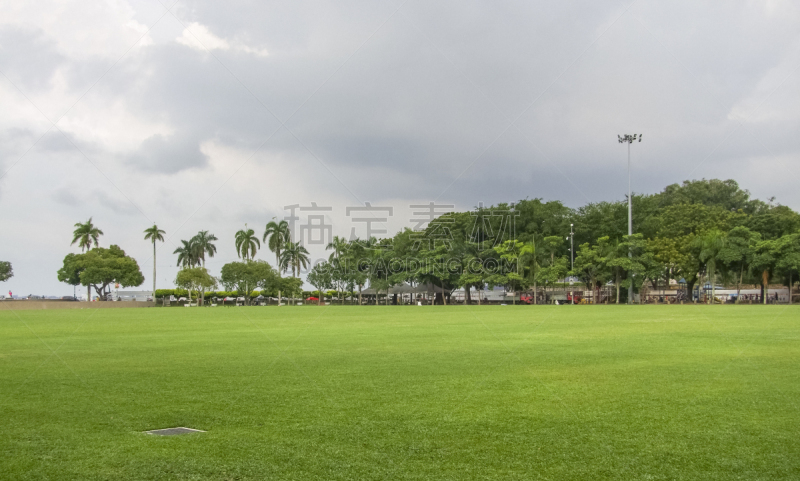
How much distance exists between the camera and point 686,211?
70375 millimetres

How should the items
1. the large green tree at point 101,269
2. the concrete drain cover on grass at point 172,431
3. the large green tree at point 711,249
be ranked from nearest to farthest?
the concrete drain cover on grass at point 172,431 < the large green tree at point 711,249 < the large green tree at point 101,269

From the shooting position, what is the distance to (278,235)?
346ft


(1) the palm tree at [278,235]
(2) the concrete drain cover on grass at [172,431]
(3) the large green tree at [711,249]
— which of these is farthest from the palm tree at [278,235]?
(2) the concrete drain cover on grass at [172,431]

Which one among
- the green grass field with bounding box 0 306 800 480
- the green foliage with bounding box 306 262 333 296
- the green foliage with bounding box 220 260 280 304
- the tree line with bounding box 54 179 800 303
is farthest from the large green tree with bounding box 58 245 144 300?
the green grass field with bounding box 0 306 800 480

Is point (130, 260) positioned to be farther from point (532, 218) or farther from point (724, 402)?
point (724, 402)

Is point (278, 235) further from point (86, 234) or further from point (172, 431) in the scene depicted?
point (172, 431)

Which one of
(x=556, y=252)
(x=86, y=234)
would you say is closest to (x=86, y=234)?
(x=86, y=234)

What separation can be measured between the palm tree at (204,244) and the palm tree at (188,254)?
1.58ft

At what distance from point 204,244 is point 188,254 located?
302 centimetres

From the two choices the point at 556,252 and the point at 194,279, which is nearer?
the point at 556,252

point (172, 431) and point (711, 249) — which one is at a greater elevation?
point (711, 249)

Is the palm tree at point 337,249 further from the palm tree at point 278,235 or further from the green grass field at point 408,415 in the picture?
the green grass field at point 408,415

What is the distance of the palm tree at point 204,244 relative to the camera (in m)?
104

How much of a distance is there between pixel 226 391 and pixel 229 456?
3.66 m
